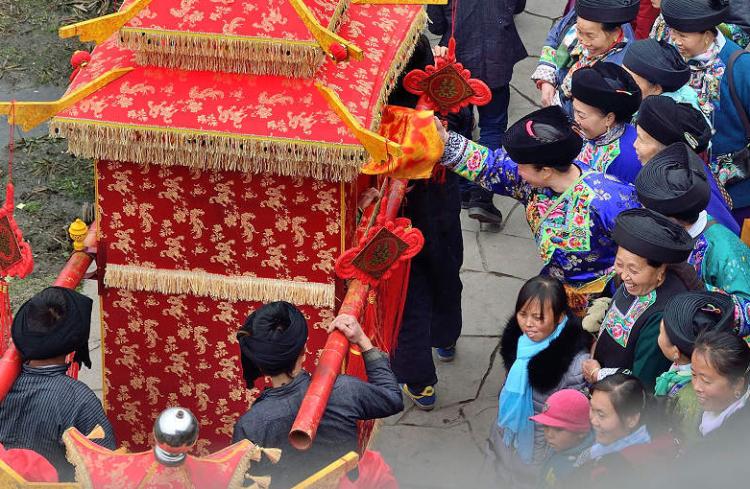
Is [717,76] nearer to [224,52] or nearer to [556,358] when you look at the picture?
[556,358]

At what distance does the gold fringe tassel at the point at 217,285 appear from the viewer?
3480mm

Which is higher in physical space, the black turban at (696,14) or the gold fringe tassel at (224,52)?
the gold fringe tassel at (224,52)

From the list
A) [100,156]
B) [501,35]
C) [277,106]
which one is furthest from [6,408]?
[501,35]

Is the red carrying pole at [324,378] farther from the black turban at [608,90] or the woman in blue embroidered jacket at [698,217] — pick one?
the black turban at [608,90]

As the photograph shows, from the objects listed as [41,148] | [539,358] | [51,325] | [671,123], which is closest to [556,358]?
[539,358]

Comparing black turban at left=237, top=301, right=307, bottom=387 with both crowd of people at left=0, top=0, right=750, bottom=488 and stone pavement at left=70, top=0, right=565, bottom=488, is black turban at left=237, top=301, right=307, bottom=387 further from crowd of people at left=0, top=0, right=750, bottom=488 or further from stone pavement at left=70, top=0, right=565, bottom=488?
stone pavement at left=70, top=0, right=565, bottom=488

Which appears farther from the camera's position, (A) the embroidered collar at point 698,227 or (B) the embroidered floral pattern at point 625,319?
(A) the embroidered collar at point 698,227

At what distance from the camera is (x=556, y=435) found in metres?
3.34

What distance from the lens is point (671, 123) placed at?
3.89m

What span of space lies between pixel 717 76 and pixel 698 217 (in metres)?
1.26

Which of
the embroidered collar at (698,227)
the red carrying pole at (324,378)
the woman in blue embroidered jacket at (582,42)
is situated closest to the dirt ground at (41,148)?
the woman in blue embroidered jacket at (582,42)

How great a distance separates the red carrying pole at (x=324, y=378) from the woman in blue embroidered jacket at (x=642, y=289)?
82 centimetres

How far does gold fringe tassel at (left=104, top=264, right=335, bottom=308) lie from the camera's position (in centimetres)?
348

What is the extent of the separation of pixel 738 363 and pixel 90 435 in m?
1.77
